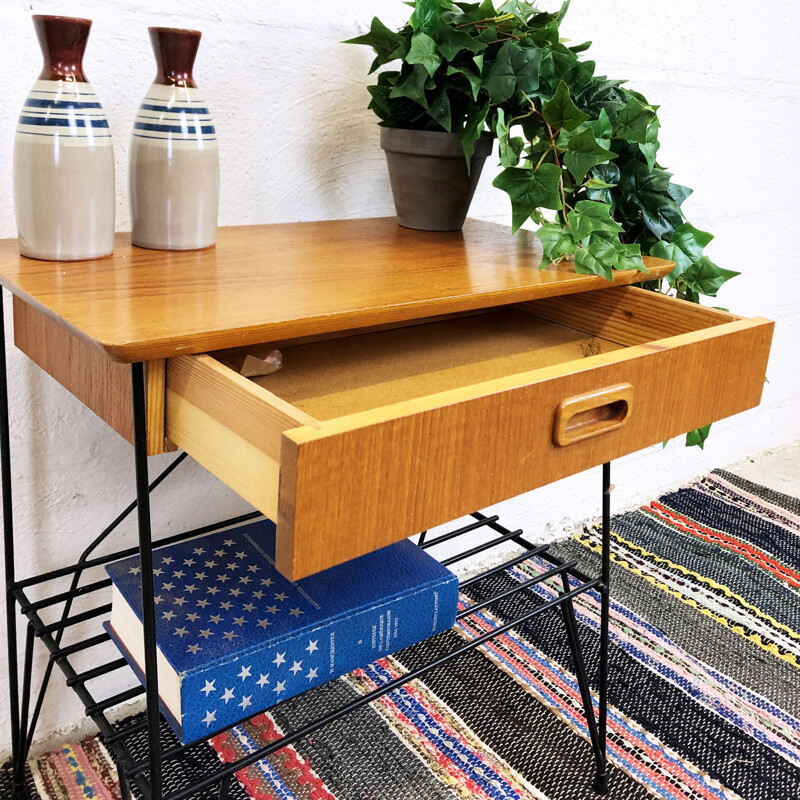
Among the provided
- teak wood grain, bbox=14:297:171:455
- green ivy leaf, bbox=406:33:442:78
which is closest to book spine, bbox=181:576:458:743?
teak wood grain, bbox=14:297:171:455

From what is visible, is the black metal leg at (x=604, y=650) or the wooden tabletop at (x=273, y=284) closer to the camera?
the wooden tabletop at (x=273, y=284)

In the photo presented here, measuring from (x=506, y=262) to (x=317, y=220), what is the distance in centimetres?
35

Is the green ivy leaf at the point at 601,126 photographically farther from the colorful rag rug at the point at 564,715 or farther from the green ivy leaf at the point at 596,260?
the colorful rag rug at the point at 564,715

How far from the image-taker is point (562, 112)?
0.95 metres

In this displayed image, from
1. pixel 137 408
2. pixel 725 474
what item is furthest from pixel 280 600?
pixel 725 474

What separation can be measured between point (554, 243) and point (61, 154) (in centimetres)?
52

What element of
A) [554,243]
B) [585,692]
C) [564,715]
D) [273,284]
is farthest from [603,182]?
[564,715]

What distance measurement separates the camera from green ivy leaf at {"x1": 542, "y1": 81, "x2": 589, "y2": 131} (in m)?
0.93

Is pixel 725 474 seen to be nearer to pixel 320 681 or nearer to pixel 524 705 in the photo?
pixel 524 705

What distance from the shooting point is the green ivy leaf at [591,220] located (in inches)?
37.8

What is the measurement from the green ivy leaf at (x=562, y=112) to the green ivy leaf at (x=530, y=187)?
0.05 metres

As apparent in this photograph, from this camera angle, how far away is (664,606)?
5.48 ft

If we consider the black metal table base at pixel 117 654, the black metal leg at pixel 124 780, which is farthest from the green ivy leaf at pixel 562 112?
the black metal leg at pixel 124 780

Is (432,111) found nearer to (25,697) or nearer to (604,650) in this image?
(604,650)
